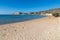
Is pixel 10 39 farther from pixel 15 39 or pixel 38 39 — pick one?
pixel 38 39

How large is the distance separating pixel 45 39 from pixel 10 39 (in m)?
2.04

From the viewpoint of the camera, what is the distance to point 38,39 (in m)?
5.27

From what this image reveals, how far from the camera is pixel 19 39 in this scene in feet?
17.4

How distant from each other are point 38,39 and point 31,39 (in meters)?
0.40

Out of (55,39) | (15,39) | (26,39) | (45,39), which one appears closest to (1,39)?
(15,39)

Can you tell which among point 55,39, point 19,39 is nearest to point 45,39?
point 55,39

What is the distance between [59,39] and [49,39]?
56 cm

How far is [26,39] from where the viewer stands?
17.4 feet

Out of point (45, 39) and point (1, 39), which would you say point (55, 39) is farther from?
point (1, 39)

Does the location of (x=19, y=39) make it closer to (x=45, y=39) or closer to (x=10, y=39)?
(x=10, y=39)

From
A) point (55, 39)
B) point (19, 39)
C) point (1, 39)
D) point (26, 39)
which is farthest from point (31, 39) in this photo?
point (1, 39)

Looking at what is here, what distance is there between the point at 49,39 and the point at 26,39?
133 centimetres

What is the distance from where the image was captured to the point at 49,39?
5.26 meters

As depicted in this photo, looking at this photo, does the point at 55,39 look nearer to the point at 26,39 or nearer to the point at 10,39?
the point at 26,39
